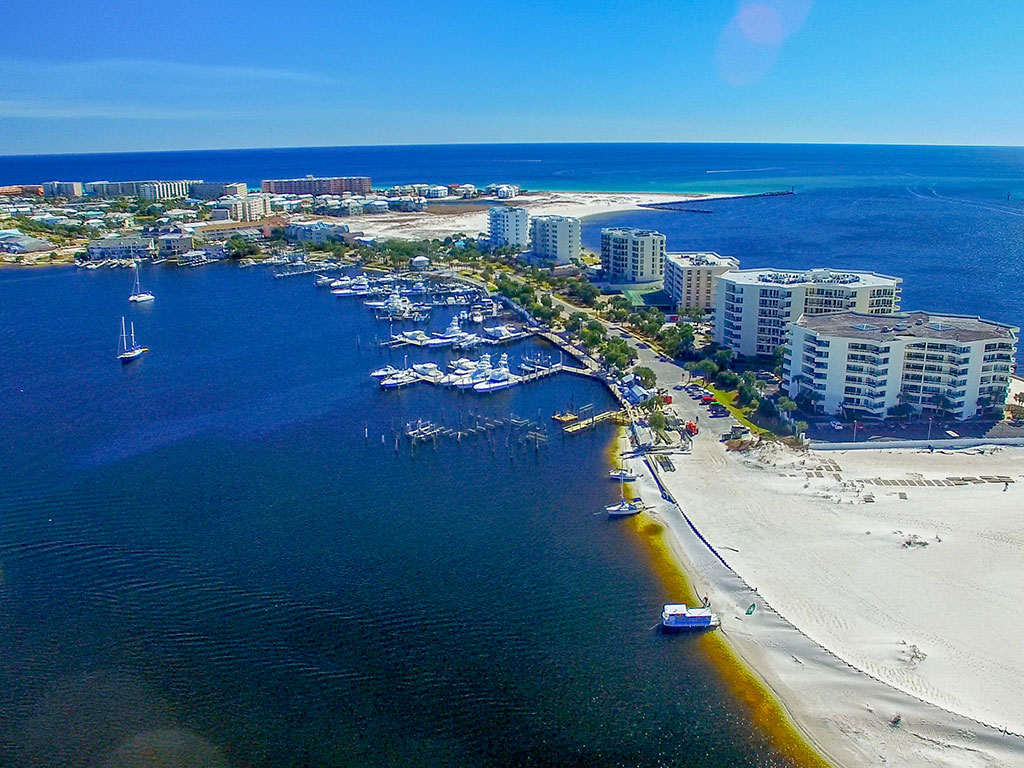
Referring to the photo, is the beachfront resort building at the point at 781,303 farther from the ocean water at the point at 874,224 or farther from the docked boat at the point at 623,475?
the docked boat at the point at 623,475

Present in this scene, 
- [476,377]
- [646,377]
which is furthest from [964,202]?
[476,377]

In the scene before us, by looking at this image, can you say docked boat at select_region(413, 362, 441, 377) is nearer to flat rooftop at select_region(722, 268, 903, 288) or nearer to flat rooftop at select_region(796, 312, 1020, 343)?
flat rooftop at select_region(722, 268, 903, 288)

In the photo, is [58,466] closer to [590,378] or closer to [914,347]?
[590,378]

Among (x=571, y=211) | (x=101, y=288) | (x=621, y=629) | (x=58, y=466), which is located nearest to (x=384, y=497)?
(x=621, y=629)

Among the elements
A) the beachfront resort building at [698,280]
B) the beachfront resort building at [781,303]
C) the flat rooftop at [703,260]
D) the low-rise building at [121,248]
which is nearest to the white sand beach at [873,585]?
the beachfront resort building at [781,303]

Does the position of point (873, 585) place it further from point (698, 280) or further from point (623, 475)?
point (698, 280)
